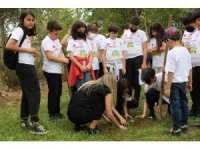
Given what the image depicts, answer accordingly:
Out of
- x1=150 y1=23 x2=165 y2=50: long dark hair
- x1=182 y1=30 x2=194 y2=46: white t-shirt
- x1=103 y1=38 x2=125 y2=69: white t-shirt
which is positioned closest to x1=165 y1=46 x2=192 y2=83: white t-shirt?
x1=182 y1=30 x2=194 y2=46: white t-shirt

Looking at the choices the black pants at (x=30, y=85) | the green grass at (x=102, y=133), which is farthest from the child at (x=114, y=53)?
the black pants at (x=30, y=85)

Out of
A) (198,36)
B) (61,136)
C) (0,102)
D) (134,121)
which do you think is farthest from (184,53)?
(0,102)

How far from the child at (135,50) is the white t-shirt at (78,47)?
3.95 feet

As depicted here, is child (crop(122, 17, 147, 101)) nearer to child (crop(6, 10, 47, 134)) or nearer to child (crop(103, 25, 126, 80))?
child (crop(103, 25, 126, 80))

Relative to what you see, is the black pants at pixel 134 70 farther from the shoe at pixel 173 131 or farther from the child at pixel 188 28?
the shoe at pixel 173 131

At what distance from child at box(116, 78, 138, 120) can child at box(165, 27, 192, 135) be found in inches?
40.1

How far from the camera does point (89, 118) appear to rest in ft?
18.6

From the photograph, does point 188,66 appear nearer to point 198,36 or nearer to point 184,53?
point 184,53

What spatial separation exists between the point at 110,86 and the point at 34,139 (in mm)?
1338

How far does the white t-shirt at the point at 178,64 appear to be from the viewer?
538 cm

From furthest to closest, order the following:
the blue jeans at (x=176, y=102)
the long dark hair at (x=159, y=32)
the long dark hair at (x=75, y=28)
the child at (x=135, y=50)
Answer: the child at (x=135, y=50) → the long dark hair at (x=159, y=32) → the long dark hair at (x=75, y=28) → the blue jeans at (x=176, y=102)

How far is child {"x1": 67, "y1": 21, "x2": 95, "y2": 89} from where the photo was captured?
6.72 m

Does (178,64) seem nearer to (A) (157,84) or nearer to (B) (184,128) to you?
(B) (184,128)

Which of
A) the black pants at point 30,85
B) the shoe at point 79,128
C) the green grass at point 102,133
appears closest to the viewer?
the green grass at point 102,133
